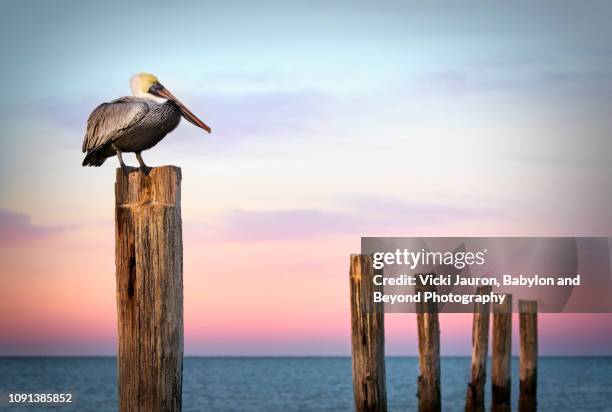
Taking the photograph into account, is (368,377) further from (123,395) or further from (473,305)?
(473,305)

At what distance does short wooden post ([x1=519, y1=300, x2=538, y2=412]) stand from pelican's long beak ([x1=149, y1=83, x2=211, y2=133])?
1117 centimetres

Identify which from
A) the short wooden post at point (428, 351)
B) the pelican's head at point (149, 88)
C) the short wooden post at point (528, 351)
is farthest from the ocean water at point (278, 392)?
the pelican's head at point (149, 88)

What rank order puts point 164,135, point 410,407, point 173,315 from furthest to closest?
point 410,407, point 164,135, point 173,315

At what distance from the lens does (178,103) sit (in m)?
6.43

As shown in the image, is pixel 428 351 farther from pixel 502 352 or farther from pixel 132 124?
pixel 132 124

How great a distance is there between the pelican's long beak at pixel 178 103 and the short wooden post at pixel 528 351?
11.2 meters

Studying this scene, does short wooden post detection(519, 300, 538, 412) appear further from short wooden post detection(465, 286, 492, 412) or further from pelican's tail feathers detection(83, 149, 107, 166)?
pelican's tail feathers detection(83, 149, 107, 166)

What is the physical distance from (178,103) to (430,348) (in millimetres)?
6736

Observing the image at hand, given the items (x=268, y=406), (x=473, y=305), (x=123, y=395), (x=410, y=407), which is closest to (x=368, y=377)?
(x=123, y=395)

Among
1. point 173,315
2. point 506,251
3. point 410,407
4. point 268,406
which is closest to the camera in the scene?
point 173,315

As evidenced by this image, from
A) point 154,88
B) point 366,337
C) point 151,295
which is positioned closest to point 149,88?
point 154,88

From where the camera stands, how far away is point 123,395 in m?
4.82

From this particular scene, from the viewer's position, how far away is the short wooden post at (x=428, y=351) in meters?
11.6

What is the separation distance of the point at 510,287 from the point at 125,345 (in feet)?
37.3
